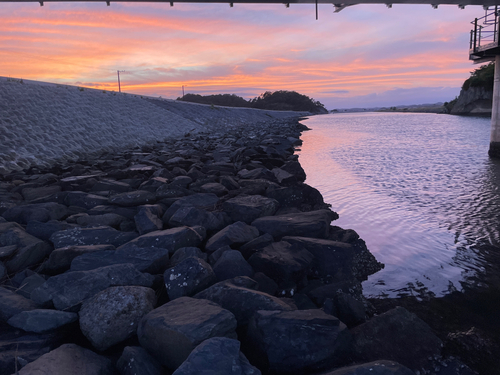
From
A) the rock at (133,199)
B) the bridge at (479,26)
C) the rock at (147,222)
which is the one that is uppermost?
the bridge at (479,26)

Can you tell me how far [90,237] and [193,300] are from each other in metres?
2.22

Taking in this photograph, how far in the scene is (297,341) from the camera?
2520mm

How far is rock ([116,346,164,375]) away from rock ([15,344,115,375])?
125mm

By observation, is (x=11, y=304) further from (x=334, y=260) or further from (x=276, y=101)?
(x=276, y=101)

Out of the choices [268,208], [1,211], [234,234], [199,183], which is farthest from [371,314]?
[1,211]

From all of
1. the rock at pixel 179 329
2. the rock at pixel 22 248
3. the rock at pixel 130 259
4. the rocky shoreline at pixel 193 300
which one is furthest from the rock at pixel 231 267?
the rock at pixel 22 248

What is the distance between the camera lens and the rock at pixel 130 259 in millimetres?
3624

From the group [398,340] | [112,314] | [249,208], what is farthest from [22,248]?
[398,340]

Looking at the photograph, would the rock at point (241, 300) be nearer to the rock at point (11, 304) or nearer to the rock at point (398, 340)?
the rock at point (398, 340)

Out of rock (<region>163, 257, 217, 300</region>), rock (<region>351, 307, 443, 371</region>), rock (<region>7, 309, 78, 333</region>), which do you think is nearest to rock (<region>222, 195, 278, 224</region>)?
rock (<region>163, 257, 217, 300</region>)

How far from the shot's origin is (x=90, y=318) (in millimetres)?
2730

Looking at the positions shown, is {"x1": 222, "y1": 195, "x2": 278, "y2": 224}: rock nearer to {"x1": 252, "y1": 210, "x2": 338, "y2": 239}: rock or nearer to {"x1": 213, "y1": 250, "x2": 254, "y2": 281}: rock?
{"x1": 252, "y1": 210, "x2": 338, "y2": 239}: rock

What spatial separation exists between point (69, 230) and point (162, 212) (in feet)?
5.15

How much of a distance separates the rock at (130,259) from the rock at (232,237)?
2.15ft
